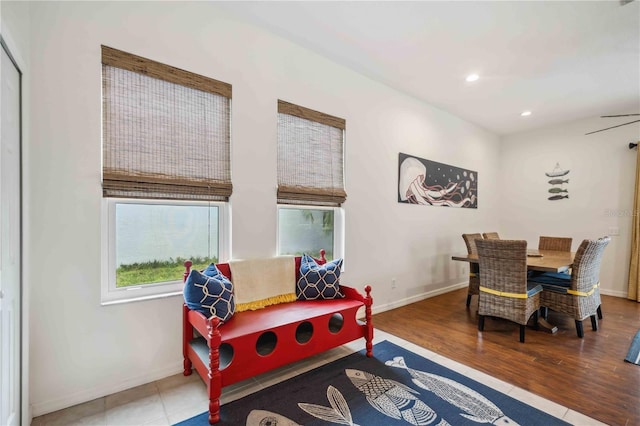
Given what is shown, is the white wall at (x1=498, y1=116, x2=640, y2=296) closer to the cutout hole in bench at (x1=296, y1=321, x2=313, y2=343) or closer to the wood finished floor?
the wood finished floor

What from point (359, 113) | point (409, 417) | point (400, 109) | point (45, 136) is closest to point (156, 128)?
point (45, 136)

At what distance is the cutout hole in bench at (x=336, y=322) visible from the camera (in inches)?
92.7

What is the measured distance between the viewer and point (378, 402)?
6.12 feet

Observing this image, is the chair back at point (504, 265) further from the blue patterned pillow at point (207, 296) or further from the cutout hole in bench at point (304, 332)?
the blue patterned pillow at point (207, 296)

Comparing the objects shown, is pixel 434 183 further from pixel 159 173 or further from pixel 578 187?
pixel 159 173

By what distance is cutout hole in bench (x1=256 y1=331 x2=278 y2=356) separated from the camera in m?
1.97

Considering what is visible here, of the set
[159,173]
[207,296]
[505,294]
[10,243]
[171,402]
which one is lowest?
[171,402]

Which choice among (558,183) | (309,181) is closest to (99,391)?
(309,181)

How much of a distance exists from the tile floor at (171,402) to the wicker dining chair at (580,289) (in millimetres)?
1488

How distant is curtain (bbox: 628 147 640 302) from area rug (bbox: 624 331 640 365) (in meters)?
2.09

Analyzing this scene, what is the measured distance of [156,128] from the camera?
2162 millimetres

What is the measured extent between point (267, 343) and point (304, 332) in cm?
34

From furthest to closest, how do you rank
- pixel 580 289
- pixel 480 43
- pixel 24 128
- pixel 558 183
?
pixel 558 183
pixel 580 289
pixel 480 43
pixel 24 128

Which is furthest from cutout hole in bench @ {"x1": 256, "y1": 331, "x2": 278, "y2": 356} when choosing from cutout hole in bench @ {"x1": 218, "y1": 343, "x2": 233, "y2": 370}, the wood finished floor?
the wood finished floor
